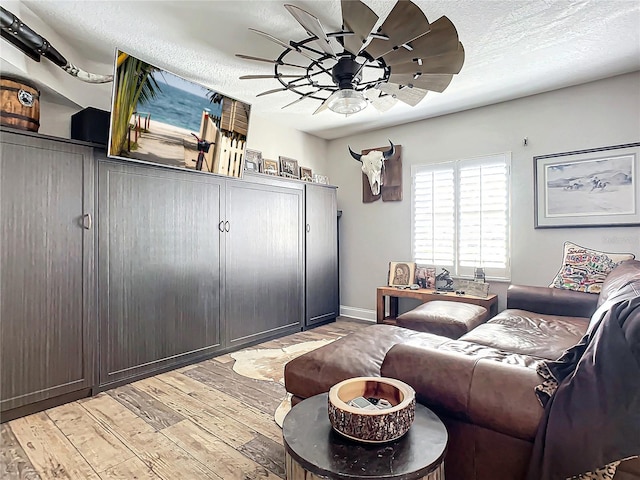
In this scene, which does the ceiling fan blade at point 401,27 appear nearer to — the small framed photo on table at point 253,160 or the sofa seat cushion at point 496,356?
the sofa seat cushion at point 496,356

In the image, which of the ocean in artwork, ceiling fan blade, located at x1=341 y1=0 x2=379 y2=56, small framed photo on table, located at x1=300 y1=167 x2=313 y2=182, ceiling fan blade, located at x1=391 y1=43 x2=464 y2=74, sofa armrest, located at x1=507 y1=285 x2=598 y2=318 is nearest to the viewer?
ceiling fan blade, located at x1=341 y1=0 x2=379 y2=56

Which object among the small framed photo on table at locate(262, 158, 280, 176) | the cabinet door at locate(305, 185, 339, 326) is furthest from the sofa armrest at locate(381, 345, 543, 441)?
the small framed photo on table at locate(262, 158, 280, 176)

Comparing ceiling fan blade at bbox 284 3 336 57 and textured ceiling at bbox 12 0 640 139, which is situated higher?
textured ceiling at bbox 12 0 640 139

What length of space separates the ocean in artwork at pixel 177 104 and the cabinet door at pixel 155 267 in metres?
0.45

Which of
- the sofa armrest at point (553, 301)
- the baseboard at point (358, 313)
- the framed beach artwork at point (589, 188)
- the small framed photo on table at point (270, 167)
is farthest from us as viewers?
the baseboard at point (358, 313)

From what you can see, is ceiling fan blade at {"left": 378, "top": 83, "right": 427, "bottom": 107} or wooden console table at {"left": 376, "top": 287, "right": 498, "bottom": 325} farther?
wooden console table at {"left": 376, "top": 287, "right": 498, "bottom": 325}

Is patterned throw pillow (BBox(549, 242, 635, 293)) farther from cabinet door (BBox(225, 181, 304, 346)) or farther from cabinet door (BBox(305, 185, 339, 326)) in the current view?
cabinet door (BBox(225, 181, 304, 346))

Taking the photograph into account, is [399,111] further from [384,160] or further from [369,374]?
[369,374]

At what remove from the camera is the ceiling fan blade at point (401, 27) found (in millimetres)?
1761

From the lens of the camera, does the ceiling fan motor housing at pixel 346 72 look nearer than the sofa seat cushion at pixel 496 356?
No

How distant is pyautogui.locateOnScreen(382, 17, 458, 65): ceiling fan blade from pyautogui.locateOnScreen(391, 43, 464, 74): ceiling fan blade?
0.05 meters

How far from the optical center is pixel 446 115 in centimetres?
438

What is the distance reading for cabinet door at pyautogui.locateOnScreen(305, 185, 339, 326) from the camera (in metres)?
4.59

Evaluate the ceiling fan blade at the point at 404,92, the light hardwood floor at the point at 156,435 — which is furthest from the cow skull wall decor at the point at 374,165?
the light hardwood floor at the point at 156,435
